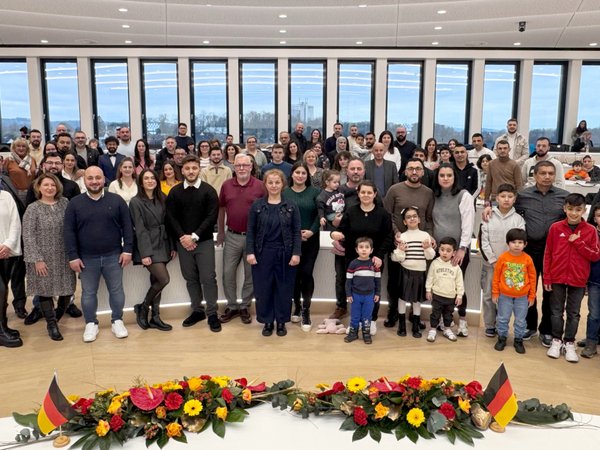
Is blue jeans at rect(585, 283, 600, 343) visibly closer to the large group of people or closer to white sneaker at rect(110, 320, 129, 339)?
the large group of people

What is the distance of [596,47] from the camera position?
12391 mm

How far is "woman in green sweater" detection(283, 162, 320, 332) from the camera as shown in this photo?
4.65 meters

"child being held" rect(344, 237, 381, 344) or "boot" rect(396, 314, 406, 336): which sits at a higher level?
"child being held" rect(344, 237, 381, 344)

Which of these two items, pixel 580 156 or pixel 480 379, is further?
pixel 580 156

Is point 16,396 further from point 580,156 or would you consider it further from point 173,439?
point 580,156

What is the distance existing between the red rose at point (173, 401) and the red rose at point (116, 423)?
0.55 feet

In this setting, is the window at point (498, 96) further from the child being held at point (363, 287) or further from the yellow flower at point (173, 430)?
the yellow flower at point (173, 430)

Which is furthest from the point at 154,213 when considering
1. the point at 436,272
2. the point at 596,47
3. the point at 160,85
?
the point at 596,47

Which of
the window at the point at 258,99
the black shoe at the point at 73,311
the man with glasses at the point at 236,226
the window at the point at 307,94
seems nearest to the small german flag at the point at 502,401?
the man with glasses at the point at 236,226

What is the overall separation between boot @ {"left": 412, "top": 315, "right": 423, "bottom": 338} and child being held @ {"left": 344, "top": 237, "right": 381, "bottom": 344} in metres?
0.41

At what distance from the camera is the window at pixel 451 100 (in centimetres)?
1292

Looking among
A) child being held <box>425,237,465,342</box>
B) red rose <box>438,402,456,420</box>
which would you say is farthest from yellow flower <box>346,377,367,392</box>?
child being held <box>425,237,465,342</box>

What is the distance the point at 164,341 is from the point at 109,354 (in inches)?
17.6

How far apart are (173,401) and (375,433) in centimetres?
74
